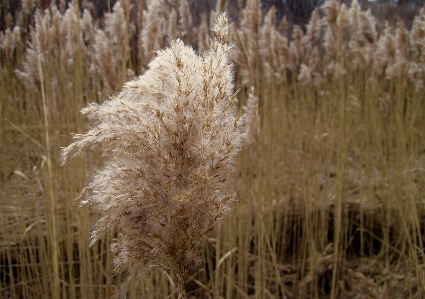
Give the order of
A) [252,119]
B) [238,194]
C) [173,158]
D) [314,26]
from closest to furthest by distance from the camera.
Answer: [173,158] < [252,119] < [238,194] < [314,26]

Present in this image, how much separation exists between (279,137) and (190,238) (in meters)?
2.31

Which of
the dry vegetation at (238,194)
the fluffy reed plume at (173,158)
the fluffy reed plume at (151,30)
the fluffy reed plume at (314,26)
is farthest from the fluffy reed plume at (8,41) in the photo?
the fluffy reed plume at (314,26)

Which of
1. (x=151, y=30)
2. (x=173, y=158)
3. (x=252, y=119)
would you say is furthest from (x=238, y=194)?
(x=173, y=158)

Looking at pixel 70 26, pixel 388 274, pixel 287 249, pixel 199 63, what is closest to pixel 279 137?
pixel 287 249

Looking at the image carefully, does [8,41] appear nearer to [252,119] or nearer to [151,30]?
[151,30]

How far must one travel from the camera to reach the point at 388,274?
1.94 meters

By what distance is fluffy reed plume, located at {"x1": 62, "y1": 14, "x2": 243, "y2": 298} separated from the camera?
574 millimetres

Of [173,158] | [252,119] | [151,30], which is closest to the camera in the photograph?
[173,158]

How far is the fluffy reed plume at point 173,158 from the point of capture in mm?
574

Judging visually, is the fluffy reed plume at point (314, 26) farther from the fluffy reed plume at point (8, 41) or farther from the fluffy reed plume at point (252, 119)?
the fluffy reed plume at point (8, 41)

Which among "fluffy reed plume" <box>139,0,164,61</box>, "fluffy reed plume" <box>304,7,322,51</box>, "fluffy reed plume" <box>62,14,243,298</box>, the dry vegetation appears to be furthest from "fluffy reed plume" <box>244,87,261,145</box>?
"fluffy reed plume" <box>304,7,322,51</box>

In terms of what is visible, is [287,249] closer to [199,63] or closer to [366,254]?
[366,254]

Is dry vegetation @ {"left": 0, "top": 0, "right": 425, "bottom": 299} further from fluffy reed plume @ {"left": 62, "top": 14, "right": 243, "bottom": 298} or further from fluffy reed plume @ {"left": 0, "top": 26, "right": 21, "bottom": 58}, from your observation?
fluffy reed plume @ {"left": 62, "top": 14, "right": 243, "bottom": 298}

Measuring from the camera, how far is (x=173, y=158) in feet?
1.89
